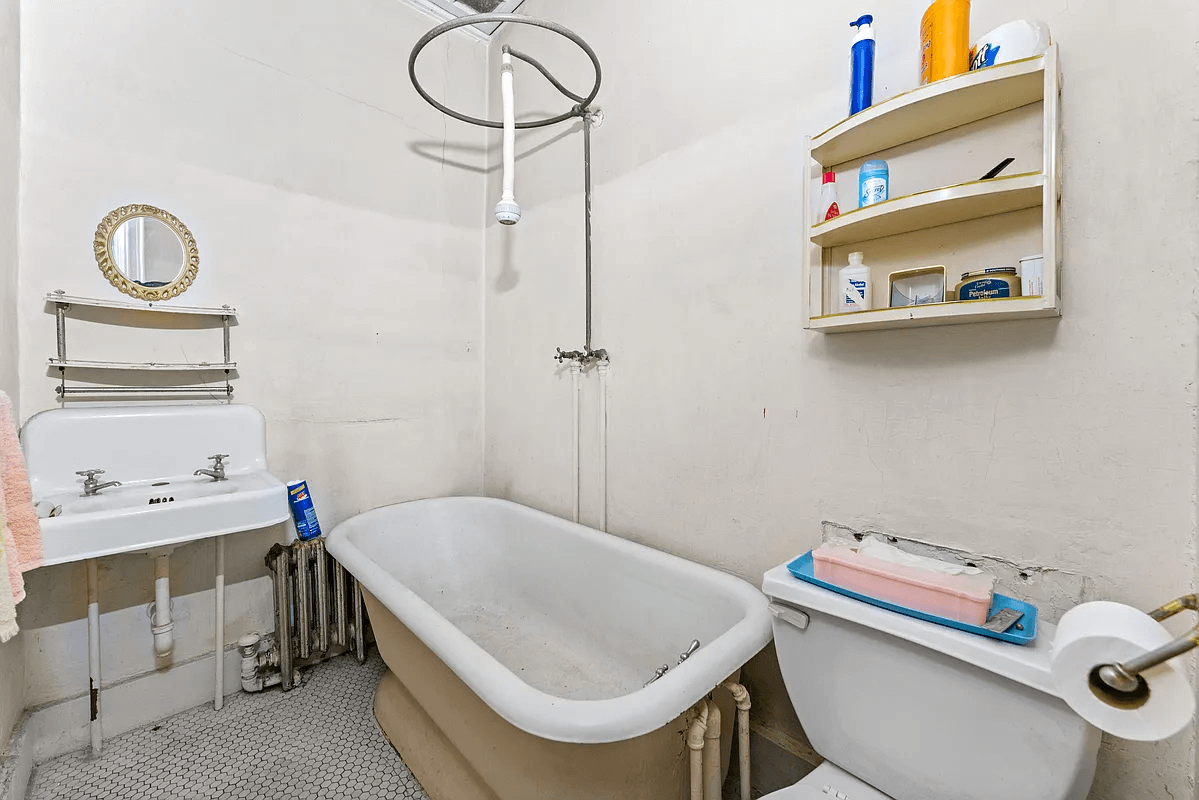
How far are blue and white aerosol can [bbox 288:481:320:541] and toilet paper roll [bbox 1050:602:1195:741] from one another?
1.92m

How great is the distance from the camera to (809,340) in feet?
3.98

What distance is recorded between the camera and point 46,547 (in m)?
1.07

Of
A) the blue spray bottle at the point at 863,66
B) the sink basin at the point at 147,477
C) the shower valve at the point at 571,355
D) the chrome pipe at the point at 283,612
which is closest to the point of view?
the blue spray bottle at the point at 863,66

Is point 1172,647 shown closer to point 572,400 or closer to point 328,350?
point 572,400

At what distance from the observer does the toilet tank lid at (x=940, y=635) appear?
26.8 inches

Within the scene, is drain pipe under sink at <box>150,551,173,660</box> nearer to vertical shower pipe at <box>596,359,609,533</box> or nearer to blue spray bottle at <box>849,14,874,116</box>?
vertical shower pipe at <box>596,359,609,533</box>

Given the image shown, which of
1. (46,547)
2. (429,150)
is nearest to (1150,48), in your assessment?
(429,150)

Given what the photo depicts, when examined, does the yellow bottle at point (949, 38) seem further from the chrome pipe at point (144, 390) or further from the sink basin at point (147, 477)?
the chrome pipe at point (144, 390)

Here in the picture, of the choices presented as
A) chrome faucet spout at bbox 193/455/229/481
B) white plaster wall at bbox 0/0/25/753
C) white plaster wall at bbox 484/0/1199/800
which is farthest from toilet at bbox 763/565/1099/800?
white plaster wall at bbox 0/0/25/753

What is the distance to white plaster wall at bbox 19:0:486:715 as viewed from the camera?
55.1 inches

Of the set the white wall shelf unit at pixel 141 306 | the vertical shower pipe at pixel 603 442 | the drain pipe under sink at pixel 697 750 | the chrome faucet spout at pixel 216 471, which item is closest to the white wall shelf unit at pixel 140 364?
the white wall shelf unit at pixel 141 306

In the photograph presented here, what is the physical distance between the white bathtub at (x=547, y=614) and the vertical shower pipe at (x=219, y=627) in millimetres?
362

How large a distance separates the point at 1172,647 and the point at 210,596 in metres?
2.23

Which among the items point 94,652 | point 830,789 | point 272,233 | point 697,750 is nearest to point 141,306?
point 272,233
